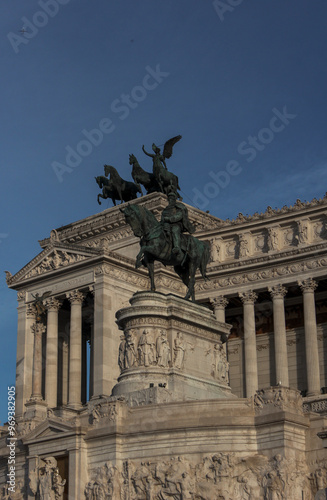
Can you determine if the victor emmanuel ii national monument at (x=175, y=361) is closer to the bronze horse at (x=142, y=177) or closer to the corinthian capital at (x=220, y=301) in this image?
the corinthian capital at (x=220, y=301)

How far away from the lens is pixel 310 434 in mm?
32812

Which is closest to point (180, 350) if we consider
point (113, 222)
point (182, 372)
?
point (182, 372)

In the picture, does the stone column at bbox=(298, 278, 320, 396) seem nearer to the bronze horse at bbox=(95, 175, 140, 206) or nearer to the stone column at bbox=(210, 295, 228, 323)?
the stone column at bbox=(210, 295, 228, 323)

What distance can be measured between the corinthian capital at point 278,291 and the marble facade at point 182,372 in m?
0.09

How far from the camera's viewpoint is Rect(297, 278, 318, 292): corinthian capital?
6103cm

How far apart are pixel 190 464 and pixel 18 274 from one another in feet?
116

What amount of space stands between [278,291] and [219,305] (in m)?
4.13

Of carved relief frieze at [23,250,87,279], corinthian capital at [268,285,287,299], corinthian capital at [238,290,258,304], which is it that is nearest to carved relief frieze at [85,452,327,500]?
corinthian capital at [268,285,287,299]

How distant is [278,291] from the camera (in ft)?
204

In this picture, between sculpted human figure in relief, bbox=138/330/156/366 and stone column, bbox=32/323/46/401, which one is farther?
stone column, bbox=32/323/46/401

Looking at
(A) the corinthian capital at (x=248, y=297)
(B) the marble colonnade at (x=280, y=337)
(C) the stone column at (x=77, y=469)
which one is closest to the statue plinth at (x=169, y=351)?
(C) the stone column at (x=77, y=469)

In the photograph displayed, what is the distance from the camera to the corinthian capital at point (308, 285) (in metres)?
61.0

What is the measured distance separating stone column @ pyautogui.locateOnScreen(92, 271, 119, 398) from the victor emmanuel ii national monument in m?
0.08

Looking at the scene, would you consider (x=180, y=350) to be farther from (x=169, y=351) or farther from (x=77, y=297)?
(x=77, y=297)
